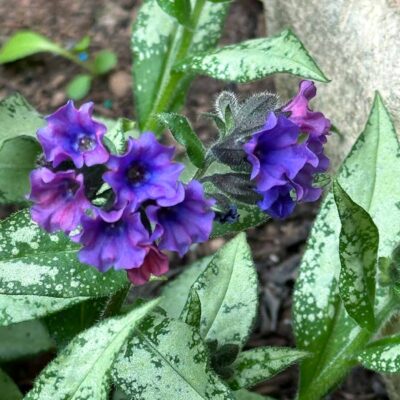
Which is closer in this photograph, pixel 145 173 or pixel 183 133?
pixel 145 173

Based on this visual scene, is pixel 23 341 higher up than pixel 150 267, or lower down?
lower down

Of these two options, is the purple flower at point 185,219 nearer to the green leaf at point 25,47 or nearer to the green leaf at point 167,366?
the green leaf at point 167,366

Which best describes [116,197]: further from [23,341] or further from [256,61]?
[23,341]

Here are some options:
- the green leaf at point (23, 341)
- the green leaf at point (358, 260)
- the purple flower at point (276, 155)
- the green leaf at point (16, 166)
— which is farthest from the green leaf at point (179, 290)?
the purple flower at point (276, 155)

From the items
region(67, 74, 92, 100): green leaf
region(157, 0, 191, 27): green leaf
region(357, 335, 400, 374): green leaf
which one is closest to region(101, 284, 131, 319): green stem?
region(357, 335, 400, 374): green leaf

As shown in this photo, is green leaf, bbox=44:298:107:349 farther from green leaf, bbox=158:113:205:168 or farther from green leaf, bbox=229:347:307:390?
green leaf, bbox=158:113:205:168

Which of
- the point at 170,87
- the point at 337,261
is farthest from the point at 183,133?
the point at 170,87
